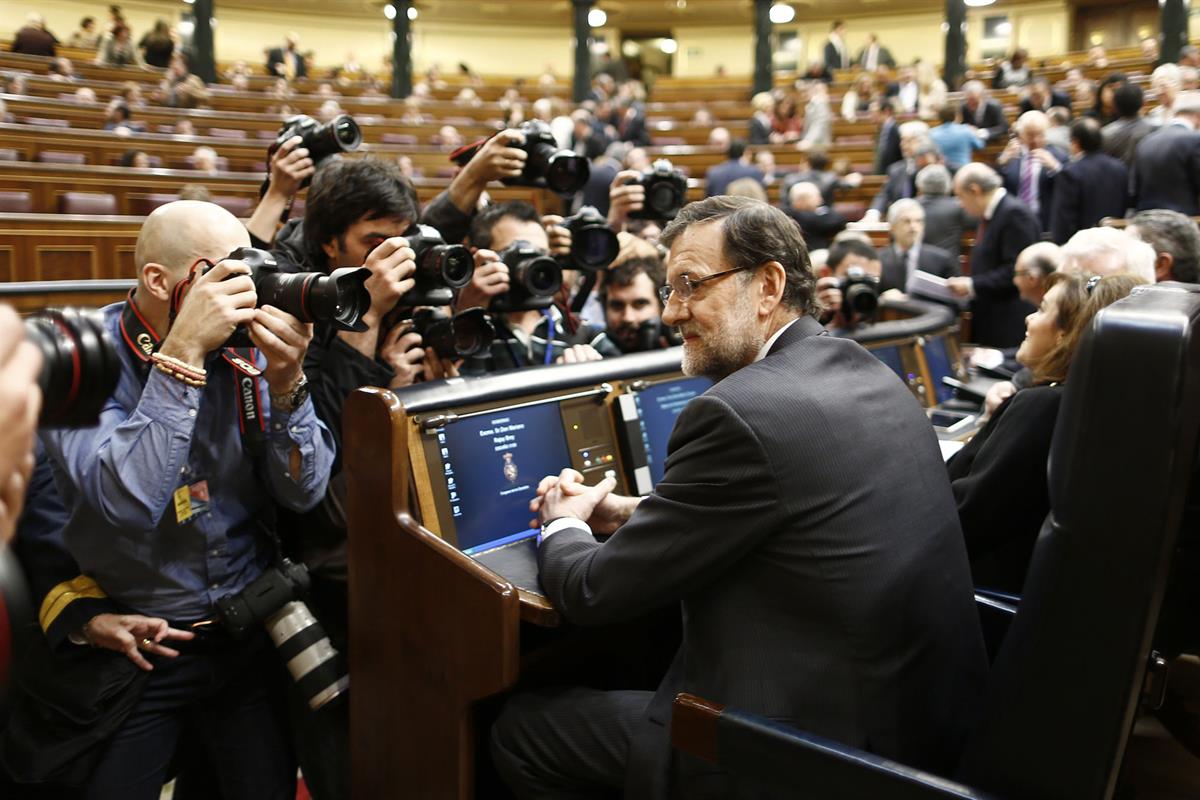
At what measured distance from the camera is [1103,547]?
1054mm

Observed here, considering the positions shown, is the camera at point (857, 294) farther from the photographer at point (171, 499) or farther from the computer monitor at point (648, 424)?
the photographer at point (171, 499)

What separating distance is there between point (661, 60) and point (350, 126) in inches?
651

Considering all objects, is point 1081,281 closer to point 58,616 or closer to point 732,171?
point 58,616

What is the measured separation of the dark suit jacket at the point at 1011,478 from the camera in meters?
1.77

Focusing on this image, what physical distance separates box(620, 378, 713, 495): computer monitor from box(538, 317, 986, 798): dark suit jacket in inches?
24.3

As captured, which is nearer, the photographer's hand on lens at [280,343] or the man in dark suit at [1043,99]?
the photographer's hand on lens at [280,343]

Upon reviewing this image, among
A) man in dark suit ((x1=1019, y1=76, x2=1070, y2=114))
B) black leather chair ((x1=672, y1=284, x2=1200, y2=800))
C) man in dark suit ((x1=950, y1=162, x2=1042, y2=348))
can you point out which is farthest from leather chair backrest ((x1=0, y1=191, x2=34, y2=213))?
man in dark suit ((x1=1019, y1=76, x2=1070, y2=114))

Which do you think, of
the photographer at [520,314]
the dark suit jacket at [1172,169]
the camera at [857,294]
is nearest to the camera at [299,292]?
the photographer at [520,314]

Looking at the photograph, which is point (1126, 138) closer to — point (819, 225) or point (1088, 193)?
point (1088, 193)

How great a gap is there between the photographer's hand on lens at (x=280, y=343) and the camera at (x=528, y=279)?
2.27ft

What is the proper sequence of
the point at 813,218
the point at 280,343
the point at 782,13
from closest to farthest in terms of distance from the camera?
the point at 280,343, the point at 813,218, the point at 782,13

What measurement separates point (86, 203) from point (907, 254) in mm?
4469

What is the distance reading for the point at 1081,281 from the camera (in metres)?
1.97

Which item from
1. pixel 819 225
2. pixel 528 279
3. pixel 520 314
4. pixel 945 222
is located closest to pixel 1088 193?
pixel 945 222
